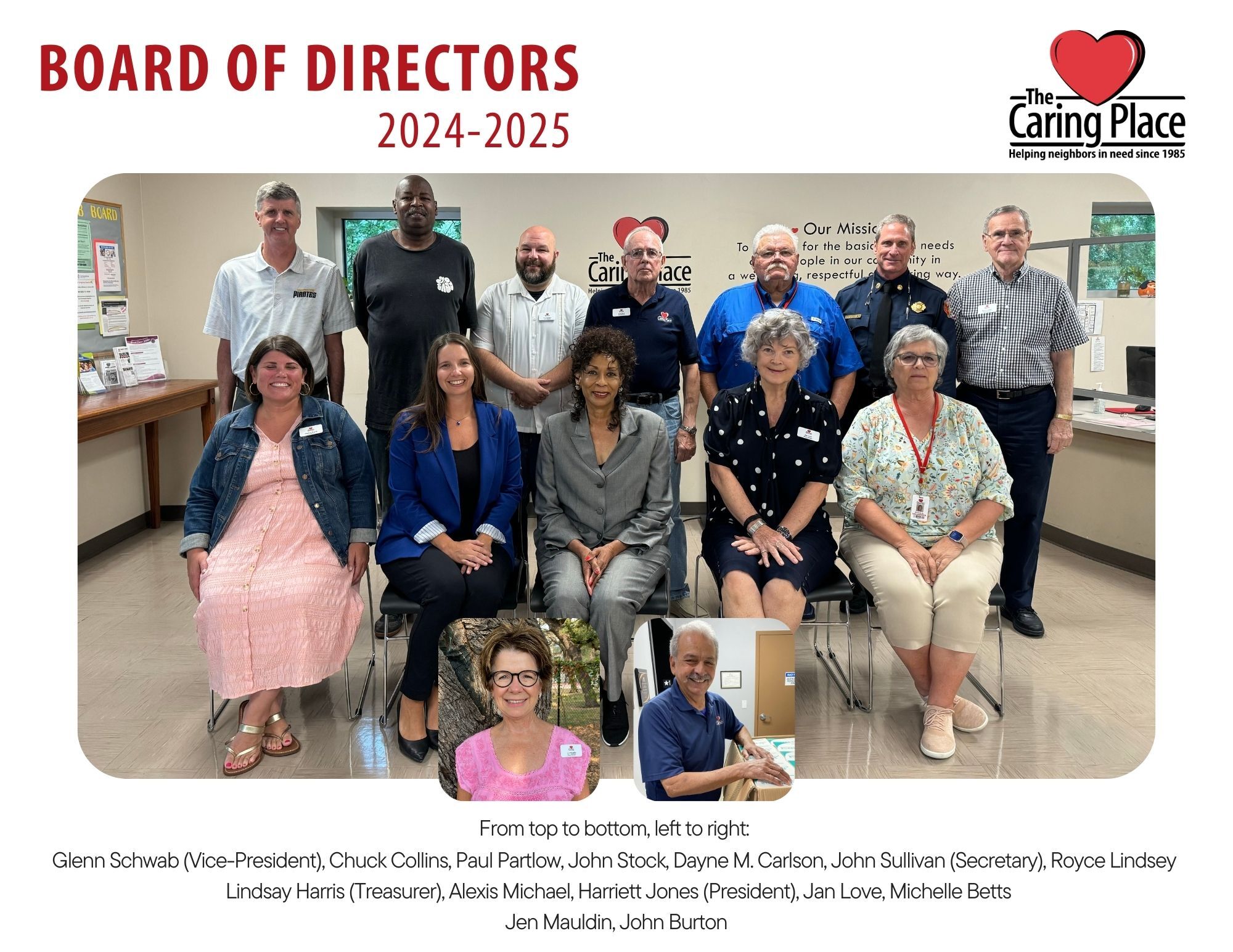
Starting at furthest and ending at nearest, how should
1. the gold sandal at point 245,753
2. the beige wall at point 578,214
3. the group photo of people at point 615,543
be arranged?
the beige wall at point 578,214
the gold sandal at point 245,753
the group photo of people at point 615,543

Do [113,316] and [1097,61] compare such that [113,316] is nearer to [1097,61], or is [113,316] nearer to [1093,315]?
[1097,61]

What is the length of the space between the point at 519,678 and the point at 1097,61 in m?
1.84

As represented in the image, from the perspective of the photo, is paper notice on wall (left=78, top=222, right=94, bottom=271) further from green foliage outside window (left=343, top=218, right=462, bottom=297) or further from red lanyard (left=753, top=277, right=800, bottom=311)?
red lanyard (left=753, top=277, right=800, bottom=311)

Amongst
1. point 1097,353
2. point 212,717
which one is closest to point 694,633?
point 212,717

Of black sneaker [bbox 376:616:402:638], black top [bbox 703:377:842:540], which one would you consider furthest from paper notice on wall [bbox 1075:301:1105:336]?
black sneaker [bbox 376:616:402:638]

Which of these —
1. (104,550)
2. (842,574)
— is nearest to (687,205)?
(842,574)

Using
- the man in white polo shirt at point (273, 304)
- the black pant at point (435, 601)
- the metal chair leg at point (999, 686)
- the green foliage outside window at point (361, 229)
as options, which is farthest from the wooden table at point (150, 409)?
the metal chair leg at point (999, 686)

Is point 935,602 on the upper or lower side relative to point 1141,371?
lower

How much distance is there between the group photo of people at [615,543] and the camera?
2.12m

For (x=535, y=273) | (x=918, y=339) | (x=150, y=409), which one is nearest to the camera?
(x=918, y=339)

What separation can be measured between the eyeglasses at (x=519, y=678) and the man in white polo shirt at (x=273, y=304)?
5.50 feet

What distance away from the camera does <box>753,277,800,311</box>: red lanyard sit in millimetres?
3736

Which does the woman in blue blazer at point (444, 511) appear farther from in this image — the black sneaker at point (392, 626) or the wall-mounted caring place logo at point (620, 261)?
the wall-mounted caring place logo at point (620, 261)

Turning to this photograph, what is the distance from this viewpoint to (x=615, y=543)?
2.90 metres
